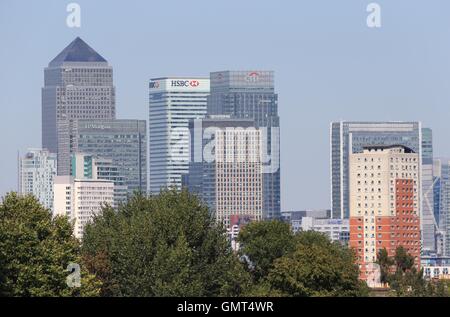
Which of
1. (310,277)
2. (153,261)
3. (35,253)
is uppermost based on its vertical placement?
(35,253)

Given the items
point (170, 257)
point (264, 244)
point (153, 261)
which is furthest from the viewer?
point (264, 244)

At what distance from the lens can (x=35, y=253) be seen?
224 ft

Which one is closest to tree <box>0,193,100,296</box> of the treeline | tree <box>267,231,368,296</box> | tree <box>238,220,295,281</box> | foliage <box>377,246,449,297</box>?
the treeline

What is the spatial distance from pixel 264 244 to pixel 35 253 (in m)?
36.2

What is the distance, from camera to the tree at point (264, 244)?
99.1 m

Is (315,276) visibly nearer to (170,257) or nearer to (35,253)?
(170,257)

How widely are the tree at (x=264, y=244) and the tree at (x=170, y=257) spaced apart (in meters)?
10.8

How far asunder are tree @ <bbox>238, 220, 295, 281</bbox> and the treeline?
8321 millimetres

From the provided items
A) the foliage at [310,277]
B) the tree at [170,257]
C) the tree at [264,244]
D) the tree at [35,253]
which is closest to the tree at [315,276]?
the foliage at [310,277]

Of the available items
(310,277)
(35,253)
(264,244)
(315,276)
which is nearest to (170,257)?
A: (310,277)

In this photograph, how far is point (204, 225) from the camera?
278 ft

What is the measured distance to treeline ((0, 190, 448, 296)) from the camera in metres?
67.3
